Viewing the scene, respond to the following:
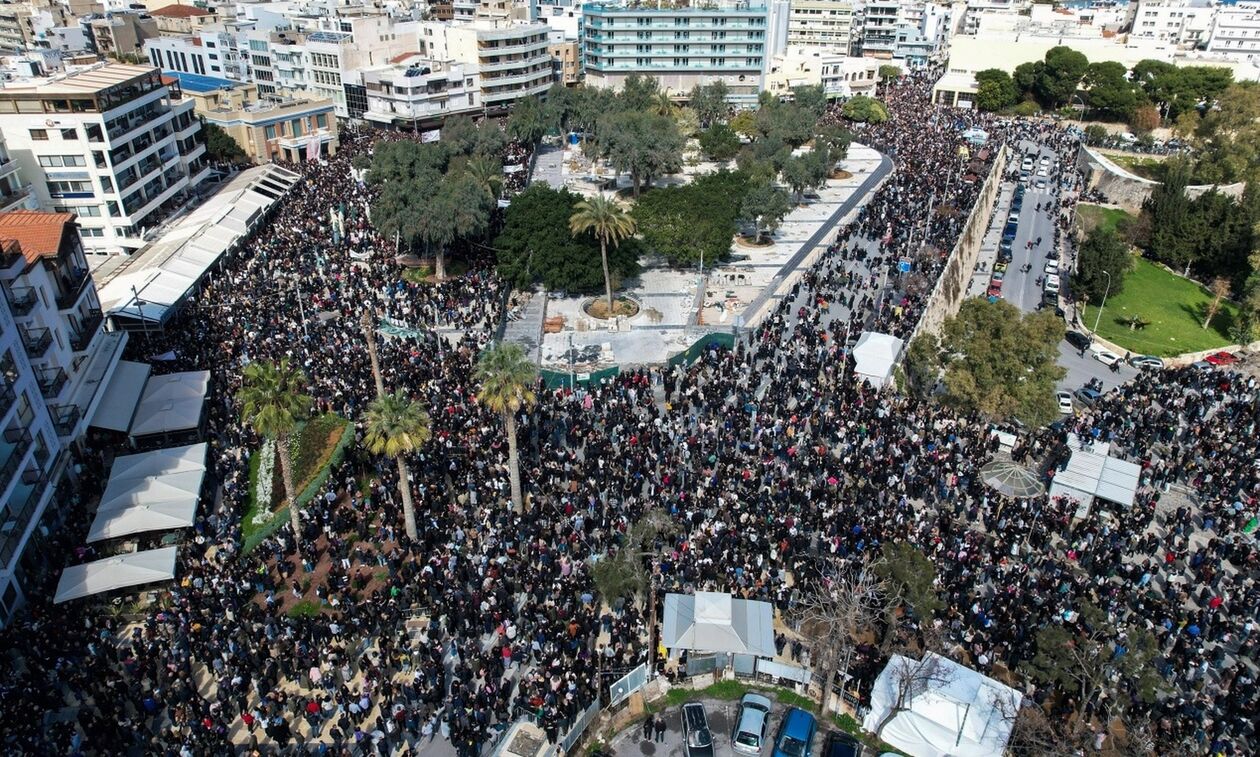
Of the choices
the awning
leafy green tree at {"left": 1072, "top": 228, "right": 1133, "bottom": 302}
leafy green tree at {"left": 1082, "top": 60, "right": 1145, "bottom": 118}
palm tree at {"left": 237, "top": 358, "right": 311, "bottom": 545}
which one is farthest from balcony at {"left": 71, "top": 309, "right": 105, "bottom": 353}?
leafy green tree at {"left": 1082, "top": 60, "right": 1145, "bottom": 118}

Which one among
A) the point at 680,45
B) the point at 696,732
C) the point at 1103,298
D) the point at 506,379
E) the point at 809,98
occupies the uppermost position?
the point at 680,45

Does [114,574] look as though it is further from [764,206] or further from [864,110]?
[864,110]

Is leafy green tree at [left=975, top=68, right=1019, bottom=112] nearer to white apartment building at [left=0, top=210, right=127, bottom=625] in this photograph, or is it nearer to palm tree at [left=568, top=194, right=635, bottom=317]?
palm tree at [left=568, top=194, right=635, bottom=317]

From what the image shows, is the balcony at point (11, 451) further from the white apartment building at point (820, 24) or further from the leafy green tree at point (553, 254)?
the white apartment building at point (820, 24)

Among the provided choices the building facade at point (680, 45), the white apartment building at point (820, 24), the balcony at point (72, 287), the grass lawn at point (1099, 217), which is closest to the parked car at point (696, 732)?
the balcony at point (72, 287)

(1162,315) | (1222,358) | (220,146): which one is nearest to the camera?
(1222,358)

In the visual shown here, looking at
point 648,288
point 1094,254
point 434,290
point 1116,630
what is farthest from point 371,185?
point 1116,630

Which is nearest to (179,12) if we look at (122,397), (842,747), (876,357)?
(122,397)
